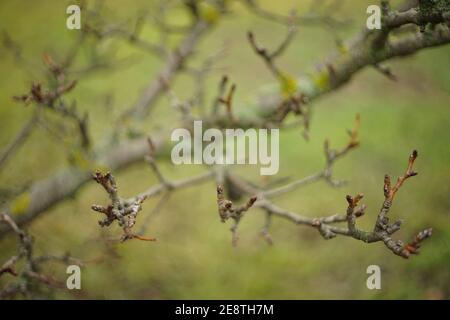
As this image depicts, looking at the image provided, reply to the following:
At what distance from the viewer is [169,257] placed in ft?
15.2

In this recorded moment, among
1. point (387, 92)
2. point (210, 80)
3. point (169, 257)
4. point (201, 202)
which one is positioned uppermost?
point (210, 80)

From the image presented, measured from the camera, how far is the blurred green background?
400cm

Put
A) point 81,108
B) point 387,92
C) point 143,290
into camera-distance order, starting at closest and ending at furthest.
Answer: point 143,290 < point 81,108 < point 387,92

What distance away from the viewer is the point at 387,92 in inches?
257

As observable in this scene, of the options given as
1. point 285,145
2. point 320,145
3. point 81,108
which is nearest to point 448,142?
point 320,145

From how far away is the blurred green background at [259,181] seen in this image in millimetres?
4004

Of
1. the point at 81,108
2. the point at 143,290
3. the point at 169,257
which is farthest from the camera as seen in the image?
the point at 81,108

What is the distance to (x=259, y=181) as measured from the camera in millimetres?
5508

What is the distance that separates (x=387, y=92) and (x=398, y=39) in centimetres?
448

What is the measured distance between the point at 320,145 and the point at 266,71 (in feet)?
6.82

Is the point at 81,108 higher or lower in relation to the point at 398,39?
higher
